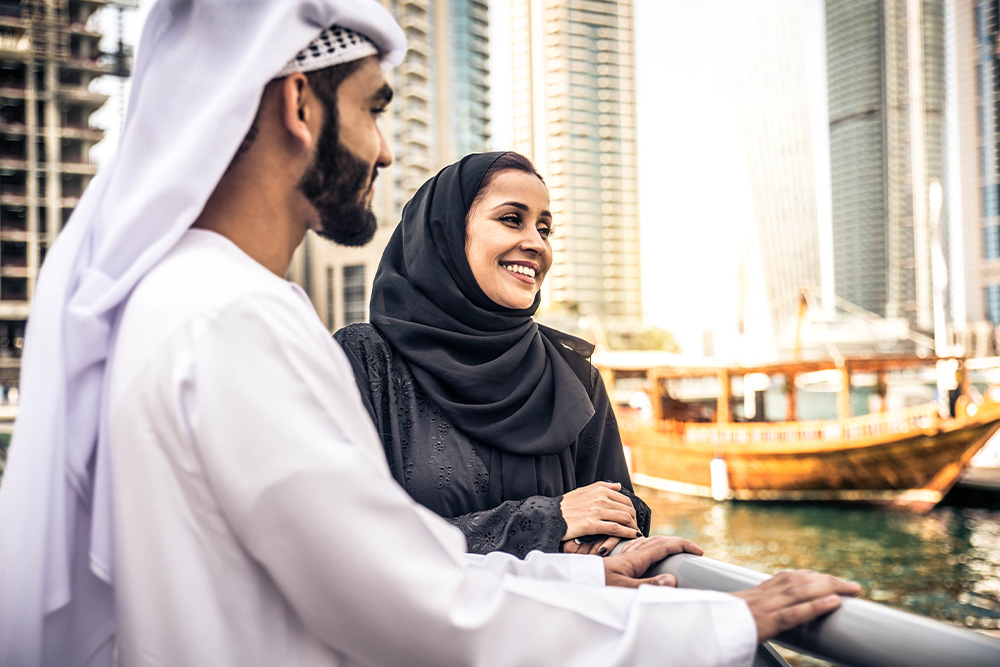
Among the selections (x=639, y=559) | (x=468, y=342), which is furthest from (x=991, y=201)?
(x=639, y=559)

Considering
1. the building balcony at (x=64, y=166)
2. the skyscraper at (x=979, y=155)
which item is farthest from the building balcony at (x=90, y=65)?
the skyscraper at (x=979, y=155)

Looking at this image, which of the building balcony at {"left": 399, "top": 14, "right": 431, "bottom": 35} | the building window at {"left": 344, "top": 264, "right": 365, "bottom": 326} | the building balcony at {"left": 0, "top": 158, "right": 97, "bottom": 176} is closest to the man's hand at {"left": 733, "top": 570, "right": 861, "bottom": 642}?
the building window at {"left": 344, "top": 264, "right": 365, "bottom": 326}

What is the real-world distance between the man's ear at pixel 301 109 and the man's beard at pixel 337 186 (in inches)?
0.5

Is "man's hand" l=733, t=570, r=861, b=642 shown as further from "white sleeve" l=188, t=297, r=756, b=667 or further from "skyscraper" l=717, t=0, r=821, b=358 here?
"skyscraper" l=717, t=0, r=821, b=358

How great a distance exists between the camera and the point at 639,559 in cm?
108

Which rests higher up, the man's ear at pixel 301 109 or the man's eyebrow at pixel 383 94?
the man's eyebrow at pixel 383 94

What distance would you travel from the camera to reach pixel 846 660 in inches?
28.7

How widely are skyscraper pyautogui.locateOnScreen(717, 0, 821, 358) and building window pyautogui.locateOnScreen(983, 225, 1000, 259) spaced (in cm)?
2040

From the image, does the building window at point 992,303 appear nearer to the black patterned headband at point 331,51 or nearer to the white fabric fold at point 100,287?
the black patterned headband at point 331,51

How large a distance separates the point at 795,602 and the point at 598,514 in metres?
0.57

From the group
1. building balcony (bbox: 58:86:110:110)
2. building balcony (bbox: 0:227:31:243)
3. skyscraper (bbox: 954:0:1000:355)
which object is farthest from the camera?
skyscraper (bbox: 954:0:1000:355)

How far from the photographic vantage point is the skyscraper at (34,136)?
1010 inches

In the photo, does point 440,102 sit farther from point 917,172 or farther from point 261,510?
point 917,172

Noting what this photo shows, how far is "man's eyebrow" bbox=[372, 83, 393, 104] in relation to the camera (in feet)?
2.89
